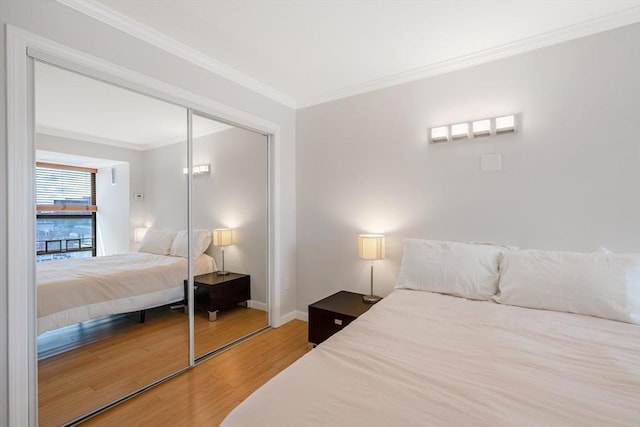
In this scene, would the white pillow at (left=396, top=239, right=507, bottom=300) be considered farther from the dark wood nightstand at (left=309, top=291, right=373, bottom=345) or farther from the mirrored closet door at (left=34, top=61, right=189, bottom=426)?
the mirrored closet door at (left=34, top=61, right=189, bottom=426)

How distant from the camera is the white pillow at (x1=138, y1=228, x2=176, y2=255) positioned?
2.30 m

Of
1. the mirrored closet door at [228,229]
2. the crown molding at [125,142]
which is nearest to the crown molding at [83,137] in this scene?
the crown molding at [125,142]

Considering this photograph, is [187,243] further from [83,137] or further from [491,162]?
[491,162]

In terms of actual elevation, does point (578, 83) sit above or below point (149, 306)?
above

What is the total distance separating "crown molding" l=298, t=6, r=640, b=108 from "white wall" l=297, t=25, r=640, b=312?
5 centimetres

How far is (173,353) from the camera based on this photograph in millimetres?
2355

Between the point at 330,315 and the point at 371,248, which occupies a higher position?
the point at 371,248

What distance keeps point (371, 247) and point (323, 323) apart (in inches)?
31.9

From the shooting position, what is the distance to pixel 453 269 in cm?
215

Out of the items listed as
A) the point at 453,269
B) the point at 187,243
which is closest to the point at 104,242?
the point at 187,243

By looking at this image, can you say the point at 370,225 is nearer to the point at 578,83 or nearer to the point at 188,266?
the point at 188,266

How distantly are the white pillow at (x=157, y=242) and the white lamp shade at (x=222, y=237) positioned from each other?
361 millimetres

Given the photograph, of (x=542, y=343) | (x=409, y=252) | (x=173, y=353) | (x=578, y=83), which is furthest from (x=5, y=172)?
(x=578, y=83)

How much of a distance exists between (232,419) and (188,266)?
174cm
